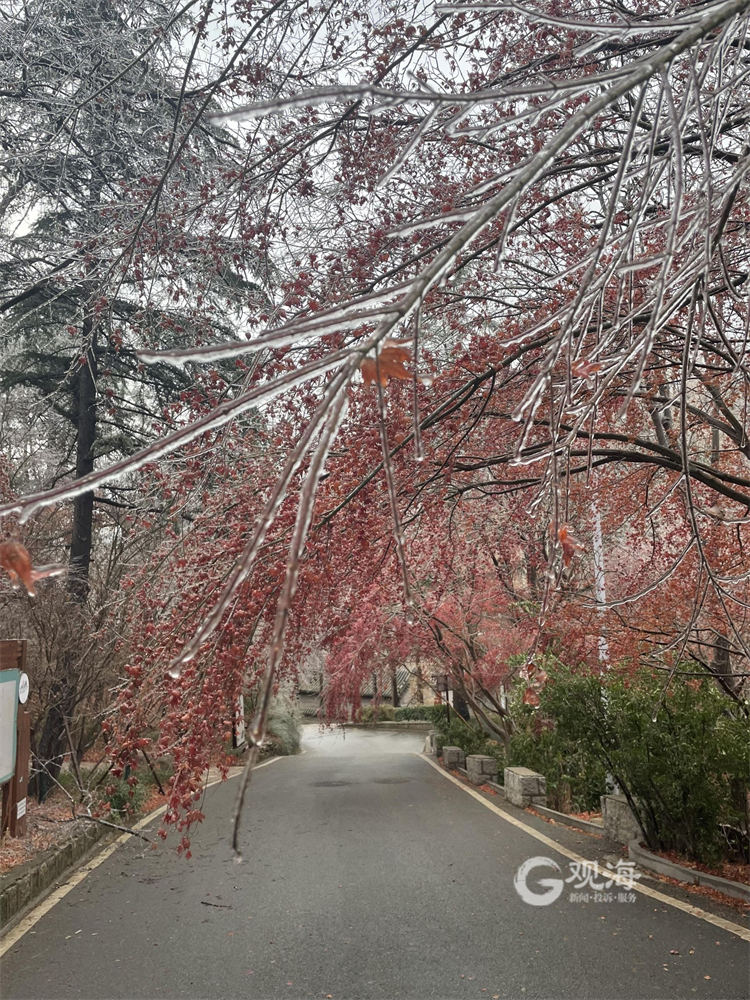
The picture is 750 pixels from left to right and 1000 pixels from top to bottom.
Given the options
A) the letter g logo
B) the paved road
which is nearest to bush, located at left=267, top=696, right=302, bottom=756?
the paved road

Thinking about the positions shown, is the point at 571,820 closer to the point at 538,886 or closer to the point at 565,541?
the point at 538,886

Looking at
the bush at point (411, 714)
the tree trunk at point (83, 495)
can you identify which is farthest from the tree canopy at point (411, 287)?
the bush at point (411, 714)

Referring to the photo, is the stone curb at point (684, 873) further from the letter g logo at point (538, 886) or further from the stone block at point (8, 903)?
the stone block at point (8, 903)

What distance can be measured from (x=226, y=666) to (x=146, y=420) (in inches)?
496

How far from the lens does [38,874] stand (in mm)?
7645

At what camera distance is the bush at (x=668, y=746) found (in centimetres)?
744

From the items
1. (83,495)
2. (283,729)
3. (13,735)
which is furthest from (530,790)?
(283,729)

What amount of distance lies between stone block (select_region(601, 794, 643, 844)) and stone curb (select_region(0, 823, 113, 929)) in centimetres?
651

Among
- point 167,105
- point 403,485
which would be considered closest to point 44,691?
point 167,105

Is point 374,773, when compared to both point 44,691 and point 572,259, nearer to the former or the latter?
point 44,691

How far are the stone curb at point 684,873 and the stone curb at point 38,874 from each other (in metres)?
6.29

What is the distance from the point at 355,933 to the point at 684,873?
339 centimetres

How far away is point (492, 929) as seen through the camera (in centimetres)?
644

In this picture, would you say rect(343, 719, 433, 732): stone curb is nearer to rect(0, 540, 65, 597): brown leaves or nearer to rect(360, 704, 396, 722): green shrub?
rect(360, 704, 396, 722): green shrub
